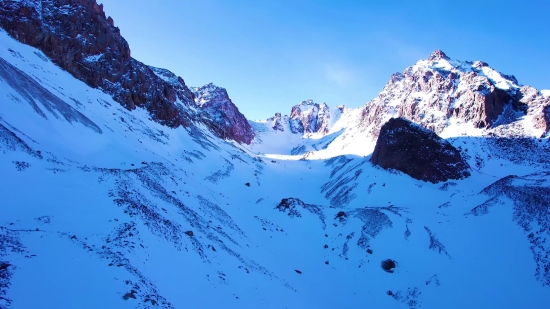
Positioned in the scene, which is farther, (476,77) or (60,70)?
(476,77)

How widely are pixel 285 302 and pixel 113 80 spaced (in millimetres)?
67298

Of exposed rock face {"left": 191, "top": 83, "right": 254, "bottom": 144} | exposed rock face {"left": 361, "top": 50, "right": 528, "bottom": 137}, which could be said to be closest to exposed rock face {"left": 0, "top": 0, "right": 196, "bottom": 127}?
exposed rock face {"left": 361, "top": 50, "right": 528, "bottom": 137}

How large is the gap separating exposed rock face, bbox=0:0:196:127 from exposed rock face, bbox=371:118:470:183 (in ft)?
166

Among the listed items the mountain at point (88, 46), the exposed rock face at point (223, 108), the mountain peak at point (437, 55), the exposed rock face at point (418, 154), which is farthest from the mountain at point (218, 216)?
the exposed rock face at point (223, 108)

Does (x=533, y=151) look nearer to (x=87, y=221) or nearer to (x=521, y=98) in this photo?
(x=521, y=98)

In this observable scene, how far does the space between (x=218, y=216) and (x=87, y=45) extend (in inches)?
2394

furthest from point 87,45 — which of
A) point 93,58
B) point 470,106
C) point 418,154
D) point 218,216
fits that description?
point 470,106

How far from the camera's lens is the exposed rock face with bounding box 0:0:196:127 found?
2379 inches

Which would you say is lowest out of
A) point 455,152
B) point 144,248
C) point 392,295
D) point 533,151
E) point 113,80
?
point 144,248

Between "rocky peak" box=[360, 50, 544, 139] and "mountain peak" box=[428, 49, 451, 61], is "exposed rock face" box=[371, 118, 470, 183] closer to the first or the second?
"rocky peak" box=[360, 50, 544, 139]

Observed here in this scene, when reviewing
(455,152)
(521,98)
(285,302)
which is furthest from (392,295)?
(521,98)

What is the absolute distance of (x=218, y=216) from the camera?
104 ft

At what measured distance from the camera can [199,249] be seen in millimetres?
20469

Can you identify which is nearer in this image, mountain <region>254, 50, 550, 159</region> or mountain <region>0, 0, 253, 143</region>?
mountain <region>0, 0, 253, 143</region>
